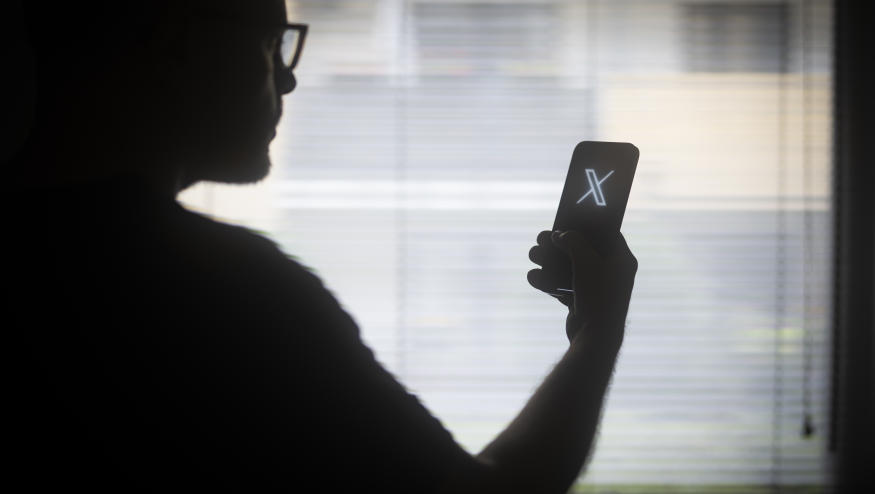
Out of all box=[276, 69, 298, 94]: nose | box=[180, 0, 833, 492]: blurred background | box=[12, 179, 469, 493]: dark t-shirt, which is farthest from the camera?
box=[180, 0, 833, 492]: blurred background

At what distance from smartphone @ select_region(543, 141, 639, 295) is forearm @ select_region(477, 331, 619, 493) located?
0.52 feet

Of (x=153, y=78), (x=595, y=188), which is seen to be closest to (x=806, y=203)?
(x=595, y=188)

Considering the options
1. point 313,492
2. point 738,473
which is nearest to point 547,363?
point 738,473

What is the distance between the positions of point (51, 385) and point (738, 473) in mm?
1929

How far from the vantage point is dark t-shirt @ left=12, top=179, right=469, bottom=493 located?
0.38 m

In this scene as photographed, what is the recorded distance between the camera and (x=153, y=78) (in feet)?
1.43

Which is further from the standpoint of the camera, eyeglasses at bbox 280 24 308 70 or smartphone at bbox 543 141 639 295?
smartphone at bbox 543 141 639 295

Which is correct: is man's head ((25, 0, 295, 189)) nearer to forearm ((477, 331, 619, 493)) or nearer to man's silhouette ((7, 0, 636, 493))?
man's silhouette ((7, 0, 636, 493))

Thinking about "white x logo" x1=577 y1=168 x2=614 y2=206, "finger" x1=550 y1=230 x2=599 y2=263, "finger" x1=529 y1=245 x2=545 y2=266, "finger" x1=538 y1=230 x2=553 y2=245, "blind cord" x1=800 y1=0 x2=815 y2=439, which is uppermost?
"white x logo" x1=577 y1=168 x2=614 y2=206

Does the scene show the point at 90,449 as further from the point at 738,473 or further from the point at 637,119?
the point at 738,473

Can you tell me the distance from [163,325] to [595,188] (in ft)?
1.77

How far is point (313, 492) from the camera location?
0.39m

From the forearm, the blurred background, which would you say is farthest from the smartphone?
the blurred background

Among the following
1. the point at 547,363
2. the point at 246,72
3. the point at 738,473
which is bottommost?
the point at 738,473
